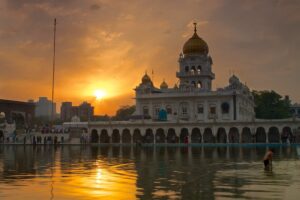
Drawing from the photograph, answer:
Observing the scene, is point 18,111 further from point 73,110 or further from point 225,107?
point 73,110

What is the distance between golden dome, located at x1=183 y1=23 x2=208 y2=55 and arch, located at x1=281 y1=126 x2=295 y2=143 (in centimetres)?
2305

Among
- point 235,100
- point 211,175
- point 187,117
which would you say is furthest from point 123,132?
point 211,175

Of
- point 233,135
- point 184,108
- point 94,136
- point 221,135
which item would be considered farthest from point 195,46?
point 94,136

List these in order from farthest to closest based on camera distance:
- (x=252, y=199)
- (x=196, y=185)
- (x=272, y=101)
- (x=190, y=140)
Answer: (x=272, y=101) → (x=190, y=140) → (x=196, y=185) → (x=252, y=199)

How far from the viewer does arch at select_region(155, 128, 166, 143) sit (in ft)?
237

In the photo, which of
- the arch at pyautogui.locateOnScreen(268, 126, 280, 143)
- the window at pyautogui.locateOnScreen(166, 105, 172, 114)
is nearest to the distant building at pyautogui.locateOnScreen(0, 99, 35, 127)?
the window at pyautogui.locateOnScreen(166, 105, 172, 114)

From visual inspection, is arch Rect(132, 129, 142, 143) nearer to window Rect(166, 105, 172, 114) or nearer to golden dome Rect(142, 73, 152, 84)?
window Rect(166, 105, 172, 114)

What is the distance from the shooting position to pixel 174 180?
16281mm

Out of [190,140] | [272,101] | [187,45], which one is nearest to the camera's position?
[190,140]

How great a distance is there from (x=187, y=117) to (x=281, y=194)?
64820 mm

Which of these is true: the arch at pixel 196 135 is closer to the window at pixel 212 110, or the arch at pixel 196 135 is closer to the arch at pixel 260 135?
the window at pixel 212 110

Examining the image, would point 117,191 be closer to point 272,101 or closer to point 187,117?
point 187,117

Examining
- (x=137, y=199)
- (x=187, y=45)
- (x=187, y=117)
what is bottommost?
(x=137, y=199)

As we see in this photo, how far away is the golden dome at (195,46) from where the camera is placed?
8306 centimetres
